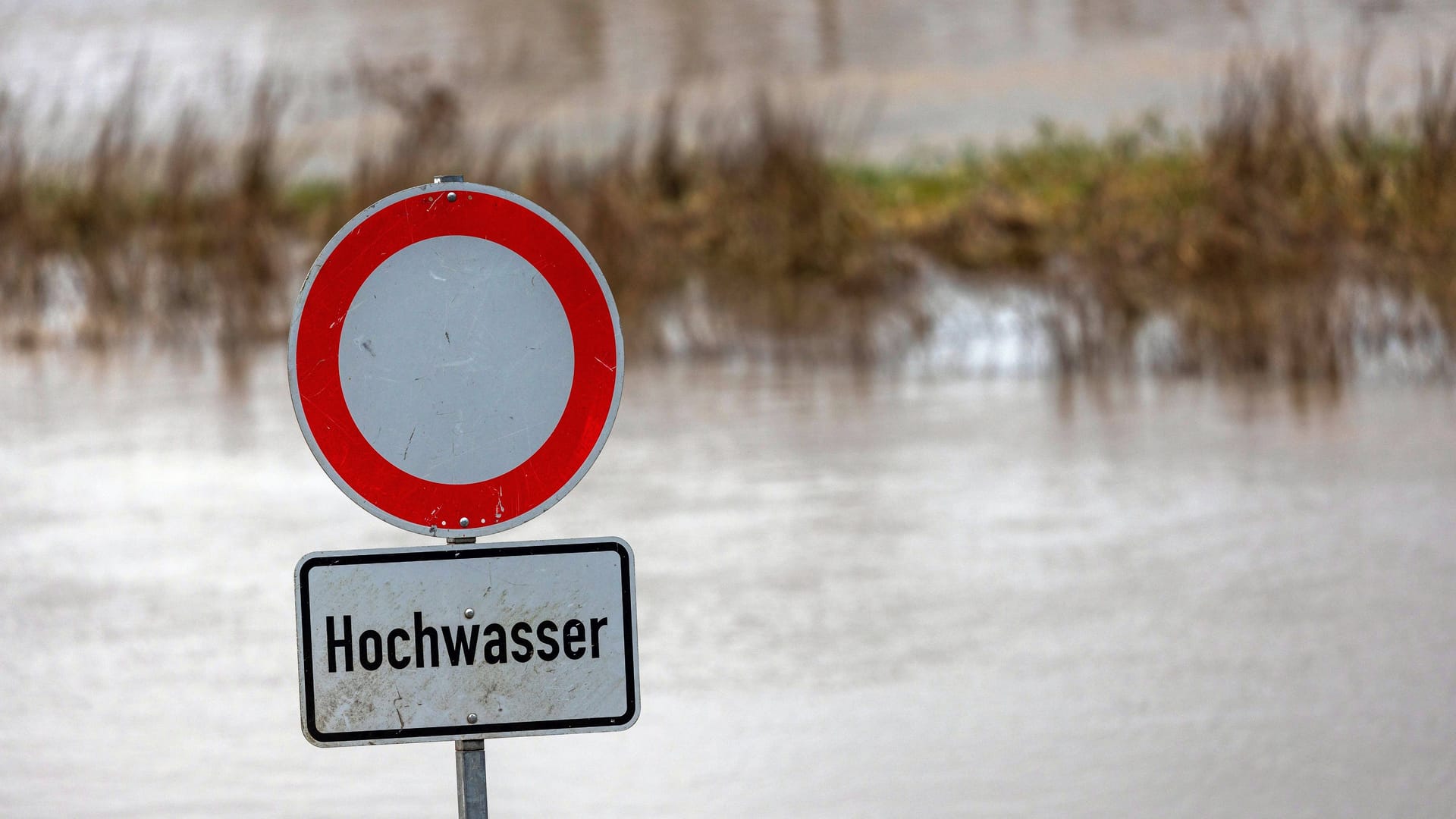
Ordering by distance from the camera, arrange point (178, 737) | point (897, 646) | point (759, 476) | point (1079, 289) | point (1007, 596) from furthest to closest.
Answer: point (1079, 289), point (759, 476), point (1007, 596), point (897, 646), point (178, 737)

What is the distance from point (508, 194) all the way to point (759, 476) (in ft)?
17.2

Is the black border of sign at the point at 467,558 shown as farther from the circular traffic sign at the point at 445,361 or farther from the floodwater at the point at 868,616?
the floodwater at the point at 868,616

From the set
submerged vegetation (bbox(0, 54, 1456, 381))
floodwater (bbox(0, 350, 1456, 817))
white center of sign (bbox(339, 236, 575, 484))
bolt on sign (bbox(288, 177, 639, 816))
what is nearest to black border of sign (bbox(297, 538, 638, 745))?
bolt on sign (bbox(288, 177, 639, 816))

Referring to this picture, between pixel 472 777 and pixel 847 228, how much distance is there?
9.56 meters

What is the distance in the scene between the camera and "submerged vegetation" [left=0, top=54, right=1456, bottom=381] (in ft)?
32.3

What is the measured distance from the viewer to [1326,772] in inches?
149

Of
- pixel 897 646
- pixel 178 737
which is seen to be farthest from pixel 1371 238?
pixel 178 737

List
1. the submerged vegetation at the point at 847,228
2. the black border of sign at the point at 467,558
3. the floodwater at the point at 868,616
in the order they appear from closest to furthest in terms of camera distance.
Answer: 1. the black border of sign at the point at 467,558
2. the floodwater at the point at 868,616
3. the submerged vegetation at the point at 847,228

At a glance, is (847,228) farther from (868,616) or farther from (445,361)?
(445,361)

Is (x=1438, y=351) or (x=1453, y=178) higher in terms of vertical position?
(x=1453, y=178)

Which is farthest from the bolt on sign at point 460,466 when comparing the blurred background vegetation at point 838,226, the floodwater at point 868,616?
the blurred background vegetation at point 838,226

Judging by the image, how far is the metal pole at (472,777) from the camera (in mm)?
2451

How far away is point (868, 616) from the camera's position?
5.22m

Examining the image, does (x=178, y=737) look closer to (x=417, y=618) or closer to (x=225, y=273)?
→ (x=417, y=618)
